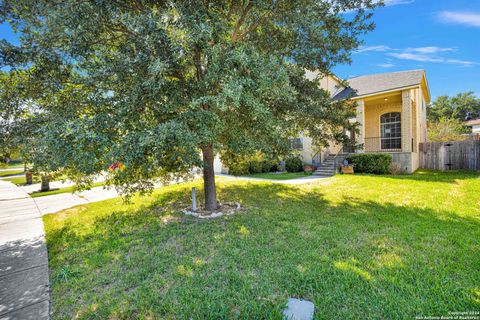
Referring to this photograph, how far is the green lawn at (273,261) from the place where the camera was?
248cm

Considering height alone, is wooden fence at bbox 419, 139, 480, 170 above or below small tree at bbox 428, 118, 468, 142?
below

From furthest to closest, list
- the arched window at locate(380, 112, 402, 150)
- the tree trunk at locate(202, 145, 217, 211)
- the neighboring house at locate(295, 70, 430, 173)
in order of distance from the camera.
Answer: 1. the arched window at locate(380, 112, 402, 150)
2. the neighboring house at locate(295, 70, 430, 173)
3. the tree trunk at locate(202, 145, 217, 211)

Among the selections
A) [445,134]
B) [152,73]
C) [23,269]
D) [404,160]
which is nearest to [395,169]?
[404,160]

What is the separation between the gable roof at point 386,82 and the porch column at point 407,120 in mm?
587

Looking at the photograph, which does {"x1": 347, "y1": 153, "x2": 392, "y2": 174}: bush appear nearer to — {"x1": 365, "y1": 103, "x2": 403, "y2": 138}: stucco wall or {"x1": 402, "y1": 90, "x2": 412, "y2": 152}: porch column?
{"x1": 402, "y1": 90, "x2": 412, "y2": 152}: porch column

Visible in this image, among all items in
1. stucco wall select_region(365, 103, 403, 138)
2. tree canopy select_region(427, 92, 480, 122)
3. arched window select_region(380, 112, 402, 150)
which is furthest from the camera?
tree canopy select_region(427, 92, 480, 122)

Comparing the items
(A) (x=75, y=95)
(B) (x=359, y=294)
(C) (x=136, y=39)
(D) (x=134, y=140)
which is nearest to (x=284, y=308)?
(B) (x=359, y=294)

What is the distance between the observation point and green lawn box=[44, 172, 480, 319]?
2.48 metres

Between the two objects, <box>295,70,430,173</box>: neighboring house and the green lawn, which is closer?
the green lawn

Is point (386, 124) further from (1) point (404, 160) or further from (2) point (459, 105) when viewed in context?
(2) point (459, 105)

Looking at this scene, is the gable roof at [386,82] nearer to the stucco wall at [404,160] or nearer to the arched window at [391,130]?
the arched window at [391,130]

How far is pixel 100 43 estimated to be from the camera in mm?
5191

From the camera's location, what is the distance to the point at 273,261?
11.2 ft

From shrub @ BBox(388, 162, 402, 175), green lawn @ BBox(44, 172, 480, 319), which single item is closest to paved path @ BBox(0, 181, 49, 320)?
green lawn @ BBox(44, 172, 480, 319)
